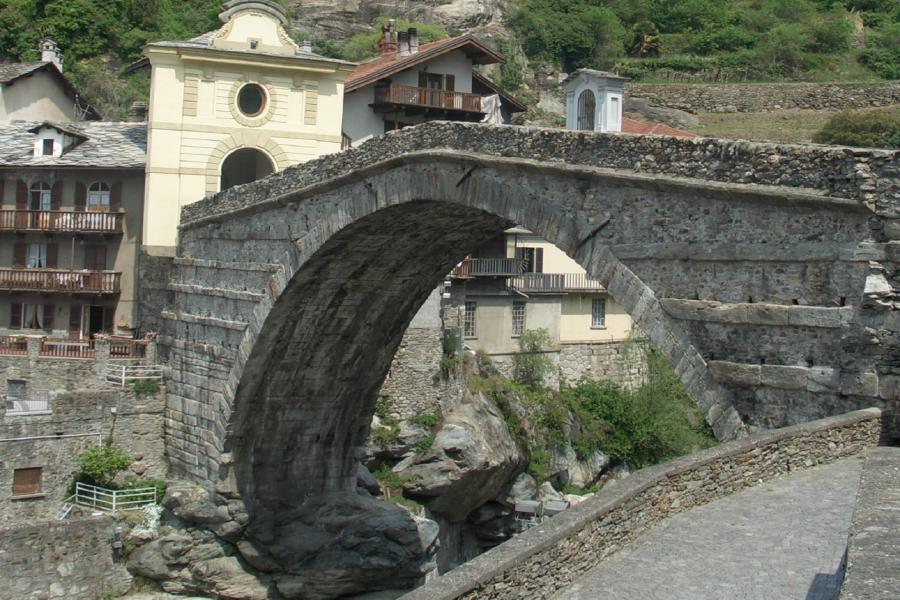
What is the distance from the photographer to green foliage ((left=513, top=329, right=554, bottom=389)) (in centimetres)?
3634

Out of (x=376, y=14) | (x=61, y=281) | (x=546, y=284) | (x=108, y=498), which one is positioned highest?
(x=376, y=14)

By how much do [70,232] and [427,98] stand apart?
11.6m

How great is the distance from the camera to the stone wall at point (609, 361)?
127 feet

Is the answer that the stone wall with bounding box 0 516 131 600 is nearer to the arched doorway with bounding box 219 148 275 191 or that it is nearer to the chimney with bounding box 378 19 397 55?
the arched doorway with bounding box 219 148 275 191

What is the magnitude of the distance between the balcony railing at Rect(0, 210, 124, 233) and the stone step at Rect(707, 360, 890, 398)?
1820 cm

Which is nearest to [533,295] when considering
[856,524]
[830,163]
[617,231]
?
[617,231]

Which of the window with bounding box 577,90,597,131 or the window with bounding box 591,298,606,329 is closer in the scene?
the window with bounding box 577,90,597,131

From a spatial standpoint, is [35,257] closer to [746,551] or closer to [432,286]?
[432,286]

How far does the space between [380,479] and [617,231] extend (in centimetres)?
1481

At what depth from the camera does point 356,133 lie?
34.9m

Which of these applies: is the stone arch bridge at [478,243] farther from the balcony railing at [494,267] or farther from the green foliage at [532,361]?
the green foliage at [532,361]

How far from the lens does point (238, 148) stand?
27.5 meters

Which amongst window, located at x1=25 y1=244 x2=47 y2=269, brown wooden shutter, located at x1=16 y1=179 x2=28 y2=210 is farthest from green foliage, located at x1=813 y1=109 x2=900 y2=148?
brown wooden shutter, located at x1=16 y1=179 x2=28 y2=210

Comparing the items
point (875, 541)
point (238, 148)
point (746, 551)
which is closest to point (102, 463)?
point (238, 148)
